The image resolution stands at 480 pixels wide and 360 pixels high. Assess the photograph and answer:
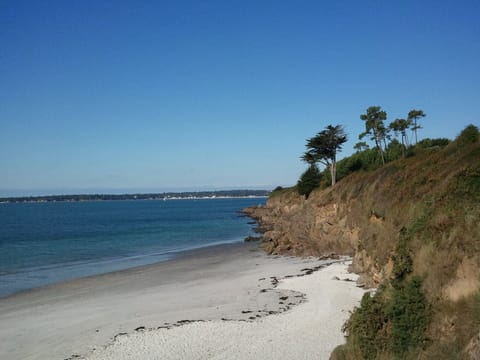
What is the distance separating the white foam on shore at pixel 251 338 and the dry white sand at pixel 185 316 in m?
0.04

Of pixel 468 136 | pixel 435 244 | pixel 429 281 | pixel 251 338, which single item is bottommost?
pixel 251 338

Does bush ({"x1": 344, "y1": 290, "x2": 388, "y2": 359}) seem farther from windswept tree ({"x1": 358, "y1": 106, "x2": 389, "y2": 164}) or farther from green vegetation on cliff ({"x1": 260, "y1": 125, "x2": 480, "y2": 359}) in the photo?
windswept tree ({"x1": 358, "y1": 106, "x2": 389, "y2": 164})

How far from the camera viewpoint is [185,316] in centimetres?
2003

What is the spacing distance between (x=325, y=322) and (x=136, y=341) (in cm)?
761

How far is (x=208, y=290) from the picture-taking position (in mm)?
25719

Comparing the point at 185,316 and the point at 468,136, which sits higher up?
the point at 468,136

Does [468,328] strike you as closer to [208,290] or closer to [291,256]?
[208,290]

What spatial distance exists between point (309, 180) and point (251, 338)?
5147 cm

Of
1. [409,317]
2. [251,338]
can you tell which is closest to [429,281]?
[409,317]

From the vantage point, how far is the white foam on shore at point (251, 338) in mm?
14883

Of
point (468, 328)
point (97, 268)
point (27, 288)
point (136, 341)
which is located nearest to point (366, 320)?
point (468, 328)

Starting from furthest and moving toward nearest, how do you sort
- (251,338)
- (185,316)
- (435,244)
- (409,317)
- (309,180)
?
(309,180)
(185,316)
(251,338)
(435,244)
(409,317)

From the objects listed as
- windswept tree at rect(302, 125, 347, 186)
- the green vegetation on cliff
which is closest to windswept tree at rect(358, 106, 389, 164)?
windswept tree at rect(302, 125, 347, 186)

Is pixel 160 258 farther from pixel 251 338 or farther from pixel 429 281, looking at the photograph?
pixel 429 281
